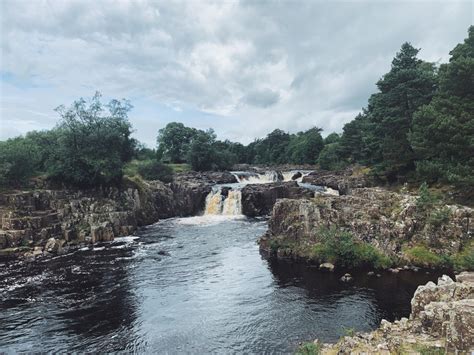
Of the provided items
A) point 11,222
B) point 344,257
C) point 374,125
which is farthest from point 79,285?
point 374,125

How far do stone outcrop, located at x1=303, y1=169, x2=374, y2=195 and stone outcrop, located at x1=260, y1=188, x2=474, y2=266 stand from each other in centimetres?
1418

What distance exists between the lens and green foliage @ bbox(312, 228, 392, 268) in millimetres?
30984

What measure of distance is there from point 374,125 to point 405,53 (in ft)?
34.0

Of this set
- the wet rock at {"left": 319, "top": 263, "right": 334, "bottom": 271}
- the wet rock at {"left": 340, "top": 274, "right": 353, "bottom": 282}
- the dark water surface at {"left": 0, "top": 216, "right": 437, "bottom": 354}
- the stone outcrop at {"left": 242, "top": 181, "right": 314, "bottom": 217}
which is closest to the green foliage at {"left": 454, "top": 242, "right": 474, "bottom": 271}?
the dark water surface at {"left": 0, "top": 216, "right": 437, "bottom": 354}

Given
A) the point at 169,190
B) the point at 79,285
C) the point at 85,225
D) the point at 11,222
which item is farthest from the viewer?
the point at 169,190

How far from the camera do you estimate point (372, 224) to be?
33.3m

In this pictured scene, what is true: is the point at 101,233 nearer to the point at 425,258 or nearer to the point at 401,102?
the point at 425,258

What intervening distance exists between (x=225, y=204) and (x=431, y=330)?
4836 centimetres

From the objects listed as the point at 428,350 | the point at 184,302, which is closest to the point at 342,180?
the point at 184,302

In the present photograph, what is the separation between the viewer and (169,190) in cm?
6725

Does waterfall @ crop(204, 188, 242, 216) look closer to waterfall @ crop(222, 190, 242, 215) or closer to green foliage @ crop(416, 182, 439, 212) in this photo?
waterfall @ crop(222, 190, 242, 215)

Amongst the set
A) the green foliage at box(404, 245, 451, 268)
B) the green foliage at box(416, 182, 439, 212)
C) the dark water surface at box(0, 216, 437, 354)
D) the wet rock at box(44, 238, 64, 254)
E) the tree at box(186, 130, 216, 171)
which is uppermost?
the tree at box(186, 130, 216, 171)

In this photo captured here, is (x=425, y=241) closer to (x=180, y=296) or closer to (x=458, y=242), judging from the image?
(x=458, y=242)

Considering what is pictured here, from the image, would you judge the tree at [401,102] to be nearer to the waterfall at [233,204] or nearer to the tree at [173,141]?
the waterfall at [233,204]
